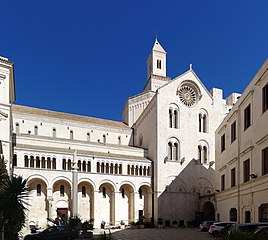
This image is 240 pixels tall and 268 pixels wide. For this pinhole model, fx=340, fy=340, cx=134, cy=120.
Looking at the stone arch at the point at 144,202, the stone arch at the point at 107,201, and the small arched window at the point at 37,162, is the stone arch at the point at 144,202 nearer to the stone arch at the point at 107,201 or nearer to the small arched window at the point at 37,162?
the stone arch at the point at 107,201

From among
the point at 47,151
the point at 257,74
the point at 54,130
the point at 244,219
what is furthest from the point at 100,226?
the point at 257,74

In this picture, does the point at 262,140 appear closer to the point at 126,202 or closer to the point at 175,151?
the point at 175,151

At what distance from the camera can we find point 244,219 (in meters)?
25.0

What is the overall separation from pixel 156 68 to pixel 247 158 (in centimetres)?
3723

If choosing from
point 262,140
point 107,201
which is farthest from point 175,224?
point 262,140

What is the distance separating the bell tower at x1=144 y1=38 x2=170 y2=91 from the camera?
192ft

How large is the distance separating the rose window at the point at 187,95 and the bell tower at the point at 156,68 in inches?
333

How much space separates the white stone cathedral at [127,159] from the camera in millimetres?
39781

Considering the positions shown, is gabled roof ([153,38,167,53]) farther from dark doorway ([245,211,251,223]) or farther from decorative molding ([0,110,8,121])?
dark doorway ([245,211,251,223])

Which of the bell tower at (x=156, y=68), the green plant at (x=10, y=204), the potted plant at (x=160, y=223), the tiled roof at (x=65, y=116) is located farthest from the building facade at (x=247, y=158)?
the bell tower at (x=156, y=68)

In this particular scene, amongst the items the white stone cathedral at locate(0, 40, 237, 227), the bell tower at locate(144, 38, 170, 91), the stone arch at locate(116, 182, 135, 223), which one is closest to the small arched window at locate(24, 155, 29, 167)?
the white stone cathedral at locate(0, 40, 237, 227)

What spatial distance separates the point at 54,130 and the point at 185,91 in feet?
65.2

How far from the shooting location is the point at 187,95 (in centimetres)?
5062

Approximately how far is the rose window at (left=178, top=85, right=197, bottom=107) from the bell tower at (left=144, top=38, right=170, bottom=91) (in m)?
8.45
